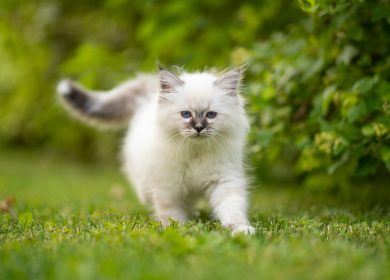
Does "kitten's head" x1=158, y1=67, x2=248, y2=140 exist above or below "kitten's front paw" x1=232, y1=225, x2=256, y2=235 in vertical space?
above

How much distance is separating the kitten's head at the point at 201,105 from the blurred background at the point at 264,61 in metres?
0.75

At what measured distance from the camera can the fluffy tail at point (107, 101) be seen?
5277mm

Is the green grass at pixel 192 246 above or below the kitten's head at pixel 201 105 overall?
below

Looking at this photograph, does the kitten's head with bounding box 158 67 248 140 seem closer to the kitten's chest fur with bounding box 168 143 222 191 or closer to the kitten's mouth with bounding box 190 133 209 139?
the kitten's mouth with bounding box 190 133 209 139

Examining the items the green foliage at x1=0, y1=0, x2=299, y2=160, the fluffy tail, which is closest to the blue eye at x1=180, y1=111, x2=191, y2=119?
the fluffy tail

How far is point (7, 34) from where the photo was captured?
303 inches

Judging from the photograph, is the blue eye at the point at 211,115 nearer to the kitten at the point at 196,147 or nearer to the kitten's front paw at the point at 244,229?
the kitten at the point at 196,147

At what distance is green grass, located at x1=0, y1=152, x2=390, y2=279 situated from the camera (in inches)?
86.0

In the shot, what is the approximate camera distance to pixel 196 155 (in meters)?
3.81

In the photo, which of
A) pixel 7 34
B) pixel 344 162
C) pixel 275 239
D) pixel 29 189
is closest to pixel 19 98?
pixel 7 34

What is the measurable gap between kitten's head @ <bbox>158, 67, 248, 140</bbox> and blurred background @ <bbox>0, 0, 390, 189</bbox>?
0.75 m

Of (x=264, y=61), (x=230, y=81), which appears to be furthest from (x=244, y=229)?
(x=264, y=61)

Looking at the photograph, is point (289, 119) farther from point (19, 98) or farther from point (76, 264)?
point (19, 98)

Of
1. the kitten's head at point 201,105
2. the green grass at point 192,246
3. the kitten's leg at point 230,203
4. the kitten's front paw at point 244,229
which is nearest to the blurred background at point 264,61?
the green grass at point 192,246
